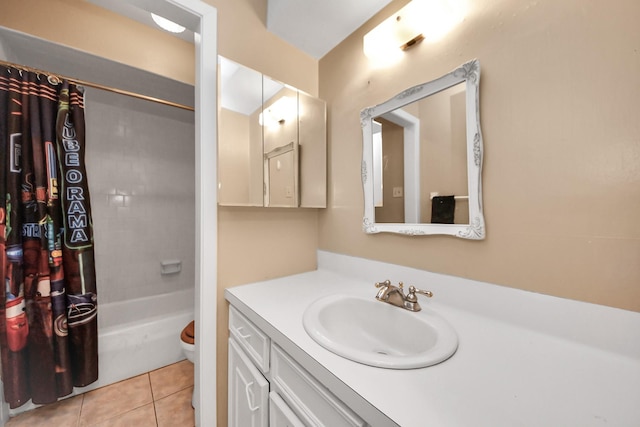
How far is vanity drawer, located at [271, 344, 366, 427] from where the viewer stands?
1.57 feet

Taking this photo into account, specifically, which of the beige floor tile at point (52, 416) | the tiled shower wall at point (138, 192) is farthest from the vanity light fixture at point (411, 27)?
the beige floor tile at point (52, 416)

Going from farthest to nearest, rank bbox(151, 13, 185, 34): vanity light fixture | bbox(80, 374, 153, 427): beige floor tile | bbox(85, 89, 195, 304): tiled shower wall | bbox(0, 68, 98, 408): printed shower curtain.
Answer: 1. bbox(85, 89, 195, 304): tiled shower wall
2. bbox(151, 13, 185, 34): vanity light fixture
3. bbox(80, 374, 153, 427): beige floor tile
4. bbox(0, 68, 98, 408): printed shower curtain

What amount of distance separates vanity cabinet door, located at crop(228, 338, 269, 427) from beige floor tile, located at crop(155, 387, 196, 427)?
1.57 ft

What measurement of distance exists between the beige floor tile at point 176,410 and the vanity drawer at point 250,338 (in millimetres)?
727

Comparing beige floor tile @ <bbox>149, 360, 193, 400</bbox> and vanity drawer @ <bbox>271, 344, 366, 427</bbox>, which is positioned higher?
vanity drawer @ <bbox>271, 344, 366, 427</bbox>

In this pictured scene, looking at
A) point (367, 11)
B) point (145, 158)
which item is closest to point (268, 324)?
point (367, 11)

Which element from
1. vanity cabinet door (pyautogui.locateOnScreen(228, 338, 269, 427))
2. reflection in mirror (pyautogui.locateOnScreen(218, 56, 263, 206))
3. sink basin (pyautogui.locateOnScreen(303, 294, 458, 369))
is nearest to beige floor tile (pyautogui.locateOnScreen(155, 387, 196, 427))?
vanity cabinet door (pyautogui.locateOnScreen(228, 338, 269, 427))

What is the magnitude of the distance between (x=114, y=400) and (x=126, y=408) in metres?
0.13

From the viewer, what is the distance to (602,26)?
570mm

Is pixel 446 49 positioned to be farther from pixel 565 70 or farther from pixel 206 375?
pixel 206 375

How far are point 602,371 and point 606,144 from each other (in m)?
0.54

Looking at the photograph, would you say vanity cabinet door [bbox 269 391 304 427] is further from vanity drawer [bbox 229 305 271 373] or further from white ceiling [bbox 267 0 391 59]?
white ceiling [bbox 267 0 391 59]

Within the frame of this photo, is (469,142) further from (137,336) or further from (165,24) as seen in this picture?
(137,336)

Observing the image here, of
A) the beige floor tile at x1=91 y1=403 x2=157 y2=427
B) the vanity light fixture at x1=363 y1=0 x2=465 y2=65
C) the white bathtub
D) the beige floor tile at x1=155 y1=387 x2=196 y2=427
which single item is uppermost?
the vanity light fixture at x1=363 y1=0 x2=465 y2=65
